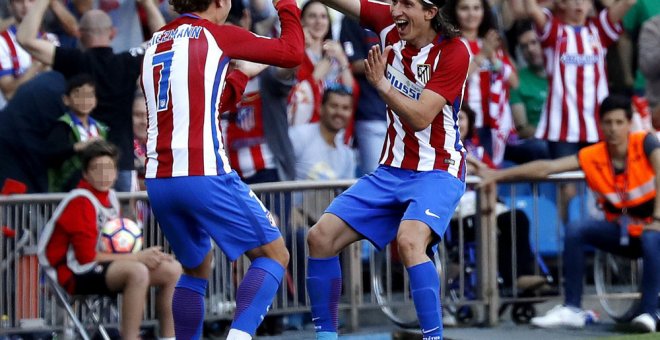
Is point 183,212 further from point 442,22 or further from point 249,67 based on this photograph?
point 442,22

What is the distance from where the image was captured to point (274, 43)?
809 centimetres

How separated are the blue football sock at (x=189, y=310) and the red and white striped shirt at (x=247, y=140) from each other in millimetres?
3628

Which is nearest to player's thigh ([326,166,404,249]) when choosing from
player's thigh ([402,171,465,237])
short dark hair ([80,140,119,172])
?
player's thigh ([402,171,465,237])

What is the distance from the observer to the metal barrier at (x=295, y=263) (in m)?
10.7

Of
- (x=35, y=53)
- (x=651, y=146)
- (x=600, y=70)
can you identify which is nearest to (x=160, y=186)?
(x=35, y=53)

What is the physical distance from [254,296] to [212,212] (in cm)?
51

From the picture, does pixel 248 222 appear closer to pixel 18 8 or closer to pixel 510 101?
pixel 18 8

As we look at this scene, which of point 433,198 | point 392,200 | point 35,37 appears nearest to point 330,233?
point 392,200

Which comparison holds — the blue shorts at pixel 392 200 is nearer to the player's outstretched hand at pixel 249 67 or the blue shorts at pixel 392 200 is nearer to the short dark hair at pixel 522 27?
the player's outstretched hand at pixel 249 67

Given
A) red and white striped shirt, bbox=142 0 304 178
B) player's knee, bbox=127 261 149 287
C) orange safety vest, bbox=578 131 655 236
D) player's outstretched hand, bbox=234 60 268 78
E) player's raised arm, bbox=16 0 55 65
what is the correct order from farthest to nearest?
orange safety vest, bbox=578 131 655 236 → player's raised arm, bbox=16 0 55 65 → player's knee, bbox=127 261 149 287 → player's outstretched hand, bbox=234 60 268 78 → red and white striped shirt, bbox=142 0 304 178

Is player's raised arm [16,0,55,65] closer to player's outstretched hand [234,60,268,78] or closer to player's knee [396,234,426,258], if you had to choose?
player's outstretched hand [234,60,268,78]

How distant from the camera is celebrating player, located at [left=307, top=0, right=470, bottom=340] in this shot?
857 centimetres

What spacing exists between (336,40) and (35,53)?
2935 millimetres

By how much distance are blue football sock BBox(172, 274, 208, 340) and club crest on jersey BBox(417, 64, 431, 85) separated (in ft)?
5.63
